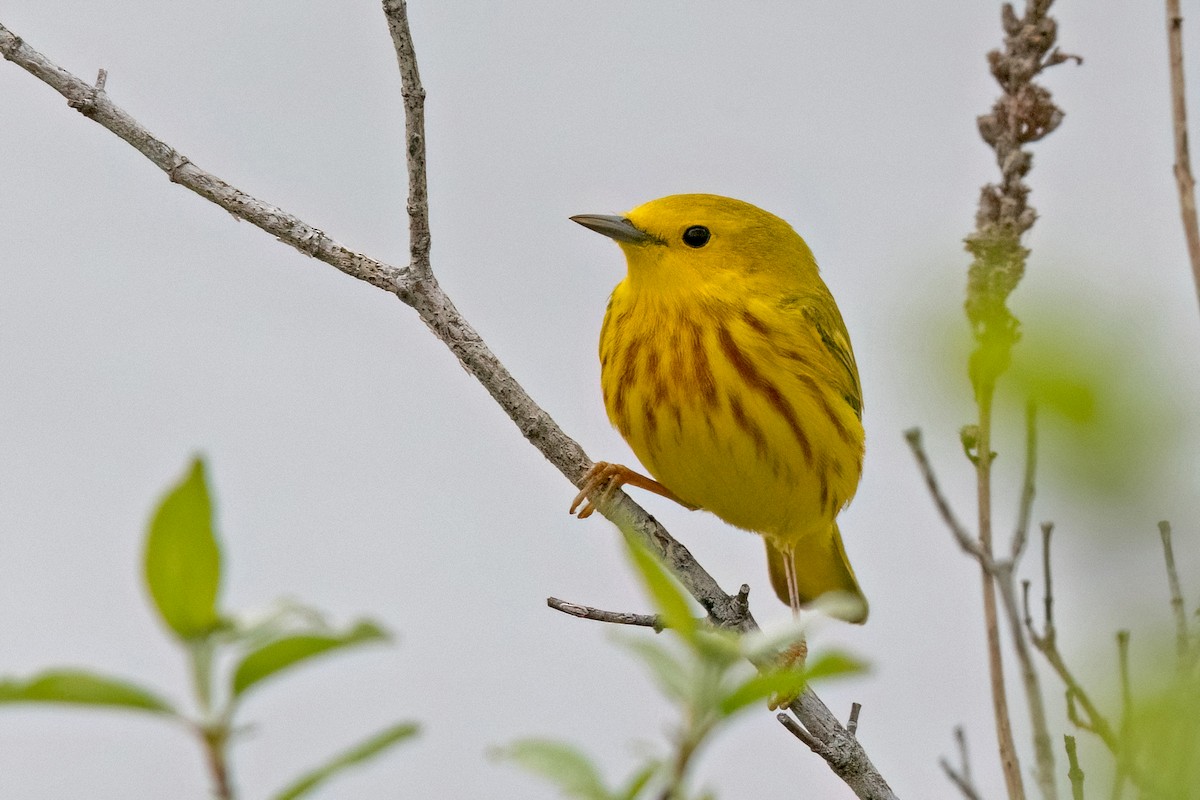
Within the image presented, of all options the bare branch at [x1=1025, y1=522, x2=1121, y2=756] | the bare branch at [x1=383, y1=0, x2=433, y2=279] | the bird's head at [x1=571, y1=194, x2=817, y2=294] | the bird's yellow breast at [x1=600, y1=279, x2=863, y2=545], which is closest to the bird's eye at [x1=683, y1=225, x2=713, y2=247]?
the bird's head at [x1=571, y1=194, x2=817, y2=294]

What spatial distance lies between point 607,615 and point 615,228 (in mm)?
1225

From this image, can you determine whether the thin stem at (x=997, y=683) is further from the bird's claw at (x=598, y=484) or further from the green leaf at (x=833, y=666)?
the bird's claw at (x=598, y=484)

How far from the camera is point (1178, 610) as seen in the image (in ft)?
1.69

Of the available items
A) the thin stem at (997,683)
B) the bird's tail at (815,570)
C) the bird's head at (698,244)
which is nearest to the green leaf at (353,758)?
the thin stem at (997,683)

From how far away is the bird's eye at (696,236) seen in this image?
2709mm

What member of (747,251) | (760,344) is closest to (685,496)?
(760,344)

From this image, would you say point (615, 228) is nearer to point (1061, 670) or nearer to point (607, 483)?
point (607, 483)

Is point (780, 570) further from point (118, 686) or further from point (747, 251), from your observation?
point (118, 686)

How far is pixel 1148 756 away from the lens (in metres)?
0.42

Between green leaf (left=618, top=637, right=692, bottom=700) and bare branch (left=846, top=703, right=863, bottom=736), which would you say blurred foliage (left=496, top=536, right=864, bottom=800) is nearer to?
green leaf (left=618, top=637, right=692, bottom=700)

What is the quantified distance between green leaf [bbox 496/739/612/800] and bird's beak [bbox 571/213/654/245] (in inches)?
89.5

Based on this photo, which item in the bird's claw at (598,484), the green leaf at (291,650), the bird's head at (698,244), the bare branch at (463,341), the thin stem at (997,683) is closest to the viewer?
the green leaf at (291,650)

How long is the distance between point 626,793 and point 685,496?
90.4 inches

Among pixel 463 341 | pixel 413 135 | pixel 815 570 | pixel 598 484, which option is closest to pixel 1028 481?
pixel 413 135
